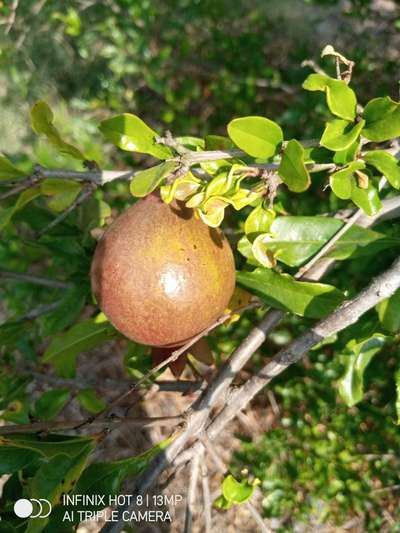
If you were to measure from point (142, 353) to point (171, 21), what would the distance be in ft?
5.87

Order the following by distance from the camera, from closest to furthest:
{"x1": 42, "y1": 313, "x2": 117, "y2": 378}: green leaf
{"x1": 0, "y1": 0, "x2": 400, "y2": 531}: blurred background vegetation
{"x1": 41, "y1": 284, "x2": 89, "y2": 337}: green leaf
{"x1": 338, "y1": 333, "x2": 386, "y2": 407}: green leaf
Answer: {"x1": 338, "y1": 333, "x2": 386, "y2": 407}: green leaf, {"x1": 42, "y1": 313, "x2": 117, "y2": 378}: green leaf, {"x1": 41, "y1": 284, "x2": 89, "y2": 337}: green leaf, {"x1": 0, "y1": 0, "x2": 400, "y2": 531}: blurred background vegetation

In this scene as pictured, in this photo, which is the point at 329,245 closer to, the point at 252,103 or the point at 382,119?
the point at 382,119

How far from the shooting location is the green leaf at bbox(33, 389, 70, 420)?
1412 millimetres

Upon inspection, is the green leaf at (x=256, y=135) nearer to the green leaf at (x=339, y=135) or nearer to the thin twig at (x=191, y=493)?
the green leaf at (x=339, y=135)

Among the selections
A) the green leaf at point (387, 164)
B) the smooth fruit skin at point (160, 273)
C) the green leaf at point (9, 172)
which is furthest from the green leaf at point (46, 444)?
the green leaf at point (387, 164)

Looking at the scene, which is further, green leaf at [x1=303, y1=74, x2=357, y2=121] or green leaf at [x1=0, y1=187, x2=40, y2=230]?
green leaf at [x1=0, y1=187, x2=40, y2=230]

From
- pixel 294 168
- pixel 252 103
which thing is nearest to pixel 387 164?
pixel 294 168

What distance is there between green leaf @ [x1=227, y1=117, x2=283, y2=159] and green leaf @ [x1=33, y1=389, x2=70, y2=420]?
3.08 ft

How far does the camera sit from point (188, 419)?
3.43ft

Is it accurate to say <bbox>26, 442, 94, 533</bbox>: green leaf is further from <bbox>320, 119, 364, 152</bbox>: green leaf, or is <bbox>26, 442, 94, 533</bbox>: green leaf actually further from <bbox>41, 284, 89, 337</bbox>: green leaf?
<bbox>320, 119, 364, 152</bbox>: green leaf

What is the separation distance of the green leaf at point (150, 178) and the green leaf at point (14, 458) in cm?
53

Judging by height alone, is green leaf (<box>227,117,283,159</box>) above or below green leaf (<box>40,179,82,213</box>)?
above

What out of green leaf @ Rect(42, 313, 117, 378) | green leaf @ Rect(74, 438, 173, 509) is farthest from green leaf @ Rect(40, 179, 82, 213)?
green leaf @ Rect(74, 438, 173, 509)

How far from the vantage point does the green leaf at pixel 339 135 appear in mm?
790
